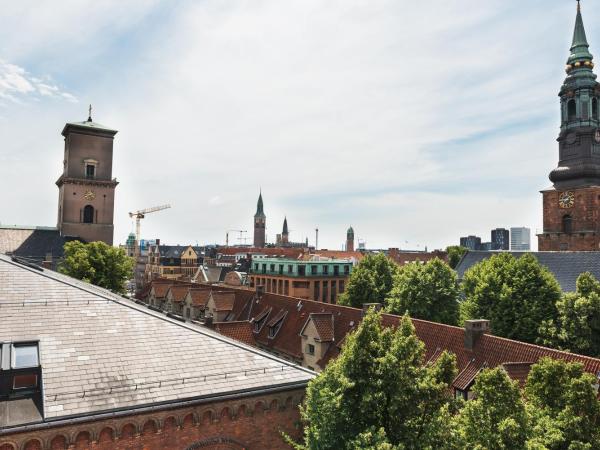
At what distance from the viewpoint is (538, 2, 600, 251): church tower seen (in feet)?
244

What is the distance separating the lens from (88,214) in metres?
82.2

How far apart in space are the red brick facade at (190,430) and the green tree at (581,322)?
26.9m

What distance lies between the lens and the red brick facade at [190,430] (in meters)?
12.8

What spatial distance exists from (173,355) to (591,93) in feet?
276

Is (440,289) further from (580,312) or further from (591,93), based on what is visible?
(591,93)

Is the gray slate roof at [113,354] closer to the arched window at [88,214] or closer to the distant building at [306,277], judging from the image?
the distant building at [306,277]

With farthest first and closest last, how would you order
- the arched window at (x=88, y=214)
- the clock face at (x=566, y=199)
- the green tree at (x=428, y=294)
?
the arched window at (x=88, y=214) < the clock face at (x=566, y=199) < the green tree at (x=428, y=294)

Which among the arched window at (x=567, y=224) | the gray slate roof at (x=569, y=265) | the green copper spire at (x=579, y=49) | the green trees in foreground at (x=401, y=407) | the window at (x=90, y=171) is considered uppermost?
the green copper spire at (x=579, y=49)

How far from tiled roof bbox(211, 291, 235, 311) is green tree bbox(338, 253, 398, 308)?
45.2 feet

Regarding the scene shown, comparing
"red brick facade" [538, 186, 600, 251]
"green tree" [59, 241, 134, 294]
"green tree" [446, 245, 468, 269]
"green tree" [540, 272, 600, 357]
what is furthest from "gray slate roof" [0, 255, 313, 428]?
"green tree" [446, 245, 468, 269]

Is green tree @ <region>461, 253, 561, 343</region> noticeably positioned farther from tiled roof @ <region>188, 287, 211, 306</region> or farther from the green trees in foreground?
tiled roof @ <region>188, 287, 211, 306</region>

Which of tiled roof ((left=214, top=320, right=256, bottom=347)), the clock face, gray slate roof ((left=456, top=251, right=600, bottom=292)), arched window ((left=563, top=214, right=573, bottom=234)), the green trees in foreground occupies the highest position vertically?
the clock face

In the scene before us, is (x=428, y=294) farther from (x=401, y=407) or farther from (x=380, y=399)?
(x=380, y=399)

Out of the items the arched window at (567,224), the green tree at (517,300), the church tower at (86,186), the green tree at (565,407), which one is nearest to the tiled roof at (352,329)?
the green tree at (565,407)
